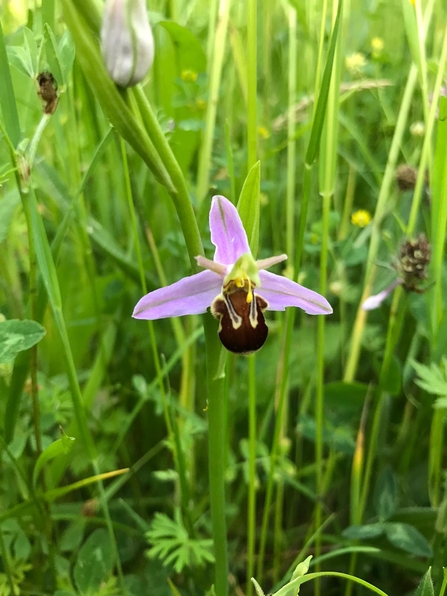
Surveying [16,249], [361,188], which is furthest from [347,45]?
[16,249]

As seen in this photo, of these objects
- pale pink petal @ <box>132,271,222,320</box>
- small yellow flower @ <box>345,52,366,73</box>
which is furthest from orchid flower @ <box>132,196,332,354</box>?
small yellow flower @ <box>345,52,366,73</box>

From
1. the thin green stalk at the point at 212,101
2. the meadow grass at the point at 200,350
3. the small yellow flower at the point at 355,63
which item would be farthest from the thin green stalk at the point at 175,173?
the small yellow flower at the point at 355,63

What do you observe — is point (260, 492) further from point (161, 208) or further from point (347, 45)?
point (347, 45)

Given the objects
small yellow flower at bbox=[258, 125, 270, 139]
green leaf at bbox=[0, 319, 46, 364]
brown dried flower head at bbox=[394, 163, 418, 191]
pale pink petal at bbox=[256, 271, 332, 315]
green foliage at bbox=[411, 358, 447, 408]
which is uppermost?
small yellow flower at bbox=[258, 125, 270, 139]

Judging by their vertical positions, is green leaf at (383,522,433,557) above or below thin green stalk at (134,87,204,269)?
below

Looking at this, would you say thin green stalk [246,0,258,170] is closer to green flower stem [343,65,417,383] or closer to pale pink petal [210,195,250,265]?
pale pink petal [210,195,250,265]

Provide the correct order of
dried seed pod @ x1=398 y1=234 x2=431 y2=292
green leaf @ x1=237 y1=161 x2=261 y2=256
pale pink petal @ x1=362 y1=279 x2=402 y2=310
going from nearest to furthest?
green leaf @ x1=237 y1=161 x2=261 y2=256 → dried seed pod @ x1=398 y1=234 x2=431 y2=292 → pale pink petal @ x1=362 y1=279 x2=402 y2=310
